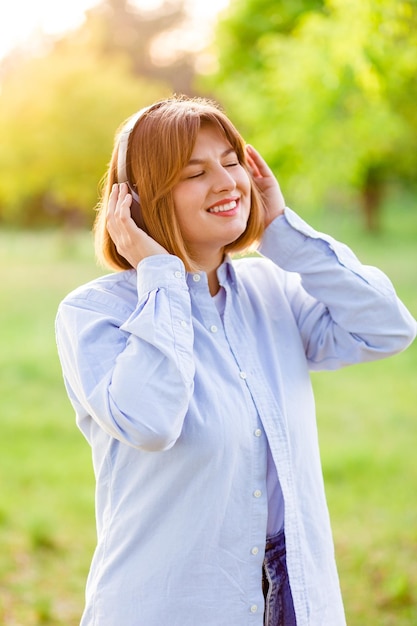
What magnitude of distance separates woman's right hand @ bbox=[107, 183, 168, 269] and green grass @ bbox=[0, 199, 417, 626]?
2.52m

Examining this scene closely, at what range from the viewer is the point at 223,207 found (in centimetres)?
188

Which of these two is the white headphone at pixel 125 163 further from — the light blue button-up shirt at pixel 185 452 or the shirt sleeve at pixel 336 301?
the shirt sleeve at pixel 336 301

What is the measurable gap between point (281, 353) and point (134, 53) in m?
36.7

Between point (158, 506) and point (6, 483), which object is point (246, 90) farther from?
point (158, 506)

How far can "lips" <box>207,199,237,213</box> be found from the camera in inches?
73.7

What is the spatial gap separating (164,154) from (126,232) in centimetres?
19

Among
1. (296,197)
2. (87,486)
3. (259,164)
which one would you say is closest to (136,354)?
(259,164)

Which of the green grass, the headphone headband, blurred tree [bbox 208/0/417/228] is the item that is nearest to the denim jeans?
the headphone headband

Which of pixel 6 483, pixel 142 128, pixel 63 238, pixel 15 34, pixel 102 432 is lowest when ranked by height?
pixel 63 238

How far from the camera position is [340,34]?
3.72 m

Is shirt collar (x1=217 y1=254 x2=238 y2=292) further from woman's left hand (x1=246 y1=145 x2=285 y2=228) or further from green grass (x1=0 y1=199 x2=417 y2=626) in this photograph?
green grass (x1=0 y1=199 x2=417 y2=626)

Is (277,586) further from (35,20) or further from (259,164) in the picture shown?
(35,20)

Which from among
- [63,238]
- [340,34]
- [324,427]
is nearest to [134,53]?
[63,238]

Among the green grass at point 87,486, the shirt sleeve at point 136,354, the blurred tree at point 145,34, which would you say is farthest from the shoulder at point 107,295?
the blurred tree at point 145,34
